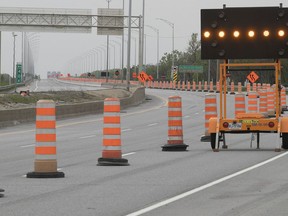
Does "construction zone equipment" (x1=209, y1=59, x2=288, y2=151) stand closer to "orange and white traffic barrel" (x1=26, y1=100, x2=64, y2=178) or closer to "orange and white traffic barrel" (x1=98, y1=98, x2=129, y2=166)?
"orange and white traffic barrel" (x1=98, y1=98, x2=129, y2=166)

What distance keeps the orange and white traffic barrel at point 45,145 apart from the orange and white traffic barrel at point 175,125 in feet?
21.5

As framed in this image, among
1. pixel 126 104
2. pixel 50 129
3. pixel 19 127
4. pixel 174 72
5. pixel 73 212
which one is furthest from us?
pixel 174 72

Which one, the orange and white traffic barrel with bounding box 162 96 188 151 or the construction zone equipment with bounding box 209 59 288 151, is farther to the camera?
the orange and white traffic barrel with bounding box 162 96 188 151

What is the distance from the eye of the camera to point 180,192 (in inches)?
472

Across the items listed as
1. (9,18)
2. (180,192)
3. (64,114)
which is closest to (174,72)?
(9,18)

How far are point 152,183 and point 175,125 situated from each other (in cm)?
721

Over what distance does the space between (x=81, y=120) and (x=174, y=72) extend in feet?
234

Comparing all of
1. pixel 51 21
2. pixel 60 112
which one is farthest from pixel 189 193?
pixel 51 21

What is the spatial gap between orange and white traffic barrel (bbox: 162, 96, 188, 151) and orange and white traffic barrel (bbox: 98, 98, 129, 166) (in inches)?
159

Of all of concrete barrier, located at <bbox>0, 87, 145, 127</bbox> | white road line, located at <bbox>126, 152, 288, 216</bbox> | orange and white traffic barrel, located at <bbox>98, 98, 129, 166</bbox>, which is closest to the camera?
white road line, located at <bbox>126, 152, 288, 216</bbox>

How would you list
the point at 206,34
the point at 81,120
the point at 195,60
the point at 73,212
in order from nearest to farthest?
the point at 73,212 → the point at 206,34 → the point at 81,120 → the point at 195,60

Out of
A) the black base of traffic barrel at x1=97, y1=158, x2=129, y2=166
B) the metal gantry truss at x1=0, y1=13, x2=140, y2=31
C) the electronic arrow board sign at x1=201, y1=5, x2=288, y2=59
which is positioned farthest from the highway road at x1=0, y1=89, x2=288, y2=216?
the metal gantry truss at x1=0, y1=13, x2=140, y2=31

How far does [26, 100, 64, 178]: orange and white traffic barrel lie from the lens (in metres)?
14.0

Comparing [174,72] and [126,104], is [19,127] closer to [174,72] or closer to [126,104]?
[126,104]
